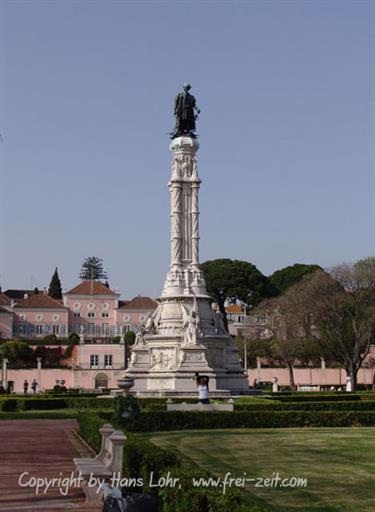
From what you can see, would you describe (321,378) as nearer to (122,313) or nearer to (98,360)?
(98,360)

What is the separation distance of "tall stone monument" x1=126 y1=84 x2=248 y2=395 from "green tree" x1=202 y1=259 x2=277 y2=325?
5064cm

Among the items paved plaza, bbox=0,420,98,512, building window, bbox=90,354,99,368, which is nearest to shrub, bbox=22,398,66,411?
paved plaza, bbox=0,420,98,512

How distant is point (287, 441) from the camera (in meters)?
22.4

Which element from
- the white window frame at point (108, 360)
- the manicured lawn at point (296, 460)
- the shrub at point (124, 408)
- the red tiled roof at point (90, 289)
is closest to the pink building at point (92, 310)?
the red tiled roof at point (90, 289)

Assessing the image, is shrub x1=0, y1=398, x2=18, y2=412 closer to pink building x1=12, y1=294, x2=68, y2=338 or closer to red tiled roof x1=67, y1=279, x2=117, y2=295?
pink building x1=12, y1=294, x2=68, y2=338

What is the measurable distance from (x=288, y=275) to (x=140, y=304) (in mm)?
21759

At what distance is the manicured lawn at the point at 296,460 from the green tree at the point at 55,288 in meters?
105

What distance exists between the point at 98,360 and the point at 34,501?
76.6m

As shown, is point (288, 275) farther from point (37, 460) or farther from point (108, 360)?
point (37, 460)

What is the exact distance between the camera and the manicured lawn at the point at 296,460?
12.8 meters

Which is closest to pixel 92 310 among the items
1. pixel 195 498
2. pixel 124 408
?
pixel 124 408

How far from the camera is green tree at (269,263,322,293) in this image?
362ft

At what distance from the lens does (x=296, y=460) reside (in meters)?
17.8

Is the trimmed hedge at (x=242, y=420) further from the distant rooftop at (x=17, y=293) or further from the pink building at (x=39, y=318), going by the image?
the distant rooftop at (x=17, y=293)
